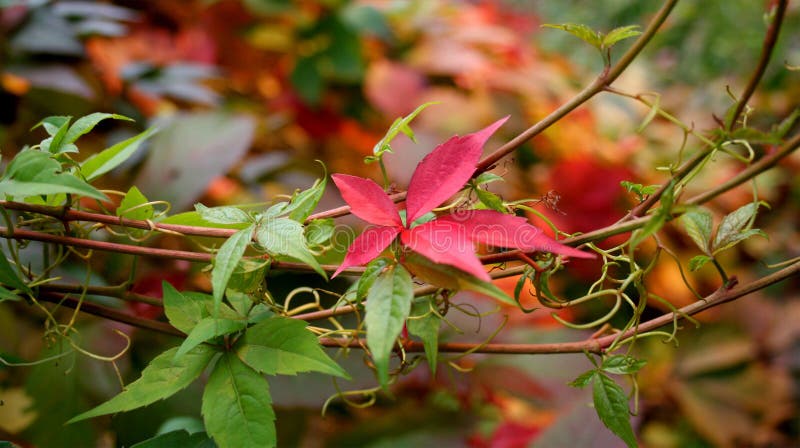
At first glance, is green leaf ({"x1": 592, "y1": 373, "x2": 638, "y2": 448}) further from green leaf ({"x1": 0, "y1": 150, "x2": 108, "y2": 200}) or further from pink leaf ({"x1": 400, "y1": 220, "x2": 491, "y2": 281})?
green leaf ({"x1": 0, "y1": 150, "x2": 108, "y2": 200})

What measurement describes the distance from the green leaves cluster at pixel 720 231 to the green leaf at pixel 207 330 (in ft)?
0.70

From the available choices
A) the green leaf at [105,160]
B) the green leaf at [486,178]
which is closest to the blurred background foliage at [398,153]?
the green leaf at [486,178]

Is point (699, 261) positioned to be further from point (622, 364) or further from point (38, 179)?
point (38, 179)

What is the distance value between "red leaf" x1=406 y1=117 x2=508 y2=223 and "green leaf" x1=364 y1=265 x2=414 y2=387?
35 mm

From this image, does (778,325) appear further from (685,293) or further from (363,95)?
(363,95)

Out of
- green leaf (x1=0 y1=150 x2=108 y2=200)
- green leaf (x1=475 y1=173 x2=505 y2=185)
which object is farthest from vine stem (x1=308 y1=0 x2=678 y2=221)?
green leaf (x1=0 y1=150 x2=108 y2=200)

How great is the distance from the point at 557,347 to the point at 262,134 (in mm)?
779

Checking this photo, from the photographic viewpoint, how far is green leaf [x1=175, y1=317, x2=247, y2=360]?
0.87 ft

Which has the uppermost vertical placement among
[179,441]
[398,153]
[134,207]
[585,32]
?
[585,32]

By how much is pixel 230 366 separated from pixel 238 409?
0.9 inches

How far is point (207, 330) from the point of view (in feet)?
0.90

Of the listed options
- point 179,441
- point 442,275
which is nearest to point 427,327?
point 442,275

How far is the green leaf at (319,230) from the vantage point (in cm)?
29

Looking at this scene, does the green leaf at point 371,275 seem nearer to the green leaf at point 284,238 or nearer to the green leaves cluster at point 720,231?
the green leaf at point 284,238
